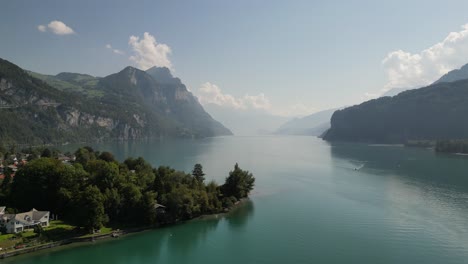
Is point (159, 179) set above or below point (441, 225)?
above

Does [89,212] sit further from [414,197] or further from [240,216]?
[414,197]

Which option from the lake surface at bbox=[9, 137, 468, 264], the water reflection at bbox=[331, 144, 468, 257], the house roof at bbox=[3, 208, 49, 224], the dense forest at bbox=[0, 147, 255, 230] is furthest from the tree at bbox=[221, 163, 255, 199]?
the house roof at bbox=[3, 208, 49, 224]

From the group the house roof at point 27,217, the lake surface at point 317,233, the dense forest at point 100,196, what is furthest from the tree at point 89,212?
the house roof at point 27,217

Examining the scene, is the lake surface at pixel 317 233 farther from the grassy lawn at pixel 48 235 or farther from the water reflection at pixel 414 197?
the grassy lawn at pixel 48 235

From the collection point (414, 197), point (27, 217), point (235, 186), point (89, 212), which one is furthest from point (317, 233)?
point (27, 217)

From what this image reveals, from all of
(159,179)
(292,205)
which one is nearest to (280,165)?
(292,205)

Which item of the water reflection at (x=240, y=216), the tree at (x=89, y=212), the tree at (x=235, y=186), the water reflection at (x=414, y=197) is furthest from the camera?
the tree at (x=235, y=186)

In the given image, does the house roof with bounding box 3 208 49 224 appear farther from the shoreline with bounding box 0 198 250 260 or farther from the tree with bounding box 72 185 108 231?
the shoreline with bounding box 0 198 250 260

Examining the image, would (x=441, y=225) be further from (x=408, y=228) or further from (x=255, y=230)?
(x=255, y=230)
